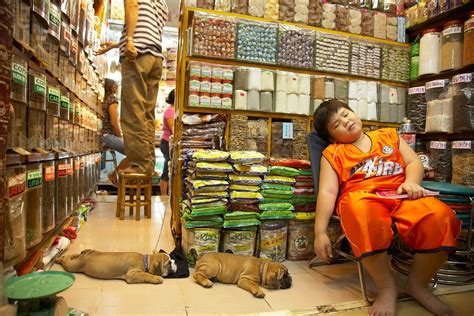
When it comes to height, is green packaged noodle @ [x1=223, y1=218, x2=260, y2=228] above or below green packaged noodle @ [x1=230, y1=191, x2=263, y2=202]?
below

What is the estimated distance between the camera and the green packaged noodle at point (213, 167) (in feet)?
6.98

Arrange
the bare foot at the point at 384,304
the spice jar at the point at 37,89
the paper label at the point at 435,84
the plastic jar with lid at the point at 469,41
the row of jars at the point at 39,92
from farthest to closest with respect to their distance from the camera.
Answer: the paper label at the point at 435,84
the plastic jar with lid at the point at 469,41
the spice jar at the point at 37,89
the bare foot at the point at 384,304
the row of jars at the point at 39,92

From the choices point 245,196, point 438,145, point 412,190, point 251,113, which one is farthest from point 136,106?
point 438,145

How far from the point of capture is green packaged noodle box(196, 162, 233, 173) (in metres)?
2.13

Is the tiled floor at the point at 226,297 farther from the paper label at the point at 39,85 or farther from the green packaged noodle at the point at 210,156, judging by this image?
the paper label at the point at 39,85

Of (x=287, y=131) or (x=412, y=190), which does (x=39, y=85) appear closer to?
(x=287, y=131)

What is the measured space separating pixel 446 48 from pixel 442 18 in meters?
0.33

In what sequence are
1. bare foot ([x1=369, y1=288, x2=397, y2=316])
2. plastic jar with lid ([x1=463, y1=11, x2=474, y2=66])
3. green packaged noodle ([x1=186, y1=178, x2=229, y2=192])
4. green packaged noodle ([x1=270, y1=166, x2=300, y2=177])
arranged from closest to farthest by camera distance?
bare foot ([x1=369, y1=288, x2=397, y2=316]) → green packaged noodle ([x1=186, y1=178, x2=229, y2=192]) → green packaged noodle ([x1=270, y1=166, x2=300, y2=177]) → plastic jar with lid ([x1=463, y1=11, x2=474, y2=66])

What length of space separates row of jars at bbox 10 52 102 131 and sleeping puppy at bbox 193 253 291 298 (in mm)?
1227

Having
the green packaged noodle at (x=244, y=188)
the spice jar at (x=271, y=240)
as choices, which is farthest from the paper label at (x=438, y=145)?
the green packaged noodle at (x=244, y=188)

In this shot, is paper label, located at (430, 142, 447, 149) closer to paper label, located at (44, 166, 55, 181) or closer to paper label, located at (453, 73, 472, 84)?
paper label, located at (453, 73, 472, 84)

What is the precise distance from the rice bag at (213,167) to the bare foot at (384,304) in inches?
43.3

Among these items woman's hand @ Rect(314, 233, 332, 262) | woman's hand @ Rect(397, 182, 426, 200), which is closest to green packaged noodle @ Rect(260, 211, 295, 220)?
woman's hand @ Rect(314, 233, 332, 262)

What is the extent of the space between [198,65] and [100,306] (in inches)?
69.3
